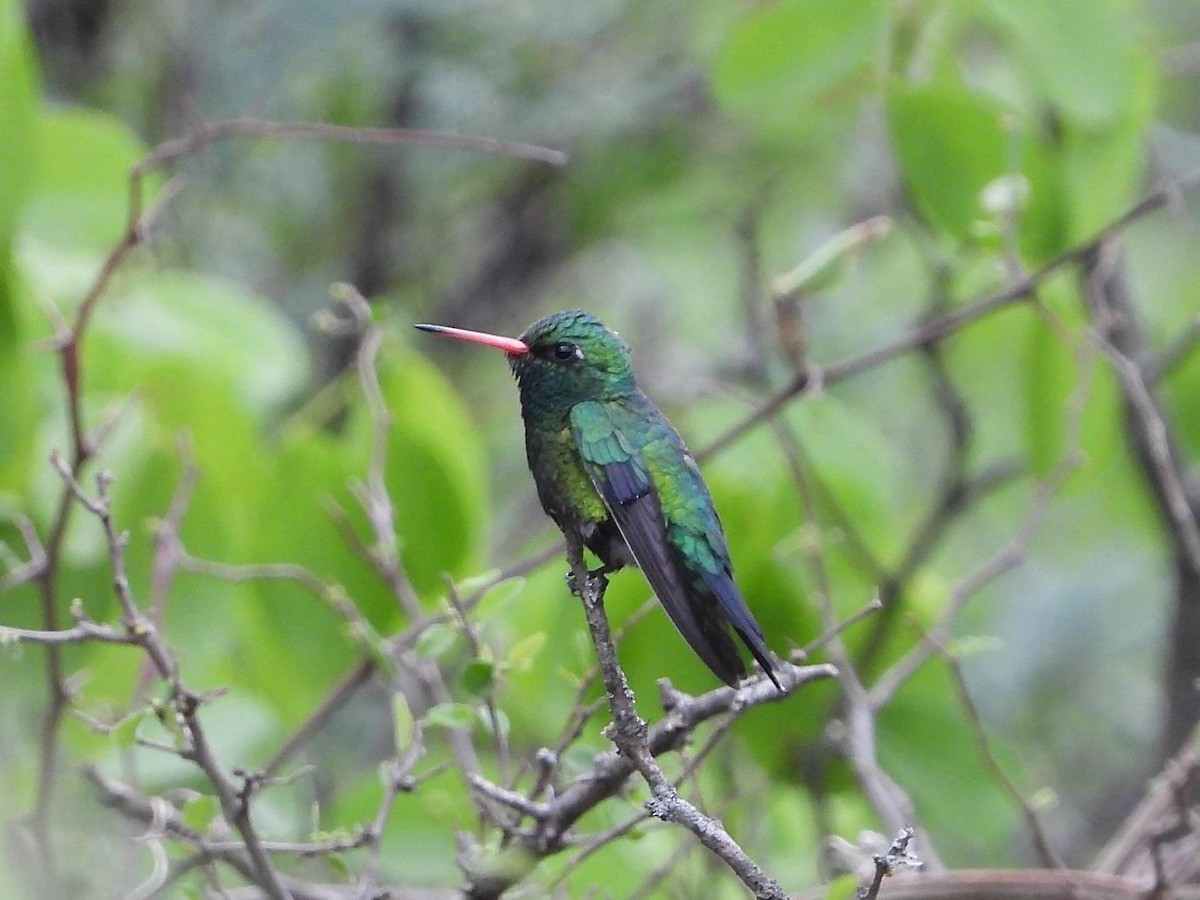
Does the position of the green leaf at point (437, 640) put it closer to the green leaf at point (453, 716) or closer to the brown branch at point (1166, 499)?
the green leaf at point (453, 716)

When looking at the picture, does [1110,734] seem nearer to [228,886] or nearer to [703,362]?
[703,362]

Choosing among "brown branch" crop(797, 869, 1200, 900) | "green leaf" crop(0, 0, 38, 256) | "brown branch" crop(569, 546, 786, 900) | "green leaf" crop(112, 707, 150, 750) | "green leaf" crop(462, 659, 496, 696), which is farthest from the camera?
"green leaf" crop(0, 0, 38, 256)

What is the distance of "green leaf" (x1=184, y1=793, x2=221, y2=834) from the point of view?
2039mm

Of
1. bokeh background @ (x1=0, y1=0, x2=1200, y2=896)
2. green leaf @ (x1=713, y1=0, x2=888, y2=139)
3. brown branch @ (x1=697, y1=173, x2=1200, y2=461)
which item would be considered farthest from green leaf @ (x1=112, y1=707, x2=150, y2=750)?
green leaf @ (x1=713, y1=0, x2=888, y2=139)

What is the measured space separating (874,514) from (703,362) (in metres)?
2.36

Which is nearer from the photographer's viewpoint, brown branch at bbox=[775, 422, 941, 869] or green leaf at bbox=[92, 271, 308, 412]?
brown branch at bbox=[775, 422, 941, 869]

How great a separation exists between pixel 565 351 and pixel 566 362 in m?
0.01

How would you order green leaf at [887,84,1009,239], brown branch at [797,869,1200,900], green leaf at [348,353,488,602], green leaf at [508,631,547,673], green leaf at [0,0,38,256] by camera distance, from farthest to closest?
green leaf at [887,84,1009,239] → green leaf at [348,353,488,602] → green leaf at [0,0,38,256] → brown branch at [797,869,1200,900] → green leaf at [508,631,547,673]

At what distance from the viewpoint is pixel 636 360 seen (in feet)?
17.6

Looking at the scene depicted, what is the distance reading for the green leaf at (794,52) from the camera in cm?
298

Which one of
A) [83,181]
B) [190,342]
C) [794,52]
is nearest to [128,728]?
[190,342]

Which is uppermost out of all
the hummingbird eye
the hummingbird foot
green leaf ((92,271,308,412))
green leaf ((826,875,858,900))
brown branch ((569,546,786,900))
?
green leaf ((92,271,308,412))

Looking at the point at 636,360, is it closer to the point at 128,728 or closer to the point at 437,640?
the point at 437,640

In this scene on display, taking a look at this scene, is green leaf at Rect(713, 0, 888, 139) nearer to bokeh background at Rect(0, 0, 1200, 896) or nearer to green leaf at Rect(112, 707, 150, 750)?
bokeh background at Rect(0, 0, 1200, 896)
